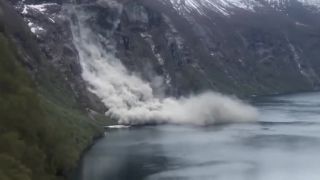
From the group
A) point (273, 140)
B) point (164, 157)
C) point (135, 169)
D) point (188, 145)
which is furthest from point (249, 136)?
point (135, 169)

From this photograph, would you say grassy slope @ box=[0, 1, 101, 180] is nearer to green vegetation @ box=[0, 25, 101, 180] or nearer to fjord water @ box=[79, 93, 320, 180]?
green vegetation @ box=[0, 25, 101, 180]

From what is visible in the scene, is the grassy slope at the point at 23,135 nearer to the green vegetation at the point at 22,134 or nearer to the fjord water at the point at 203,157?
the green vegetation at the point at 22,134

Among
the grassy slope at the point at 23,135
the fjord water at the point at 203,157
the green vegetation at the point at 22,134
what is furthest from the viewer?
the fjord water at the point at 203,157

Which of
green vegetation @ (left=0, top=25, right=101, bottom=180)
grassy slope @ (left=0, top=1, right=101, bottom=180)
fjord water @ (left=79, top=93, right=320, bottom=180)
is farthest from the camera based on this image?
fjord water @ (left=79, top=93, right=320, bottom=180)

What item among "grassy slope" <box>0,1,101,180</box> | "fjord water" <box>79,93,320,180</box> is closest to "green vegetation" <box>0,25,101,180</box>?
"grassy slope" <box>0,1,101,180</box>

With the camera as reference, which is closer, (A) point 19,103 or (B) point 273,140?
A: (A) point 19,103

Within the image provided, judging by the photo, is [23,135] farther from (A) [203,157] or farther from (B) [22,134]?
(A) [203,157]

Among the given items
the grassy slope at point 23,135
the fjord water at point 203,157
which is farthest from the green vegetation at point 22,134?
the fjord water at point 203,157

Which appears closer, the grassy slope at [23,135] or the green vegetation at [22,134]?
the grassy slope at [23,135]

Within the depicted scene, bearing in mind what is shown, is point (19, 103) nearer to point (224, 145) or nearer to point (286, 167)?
point (286, 167)
